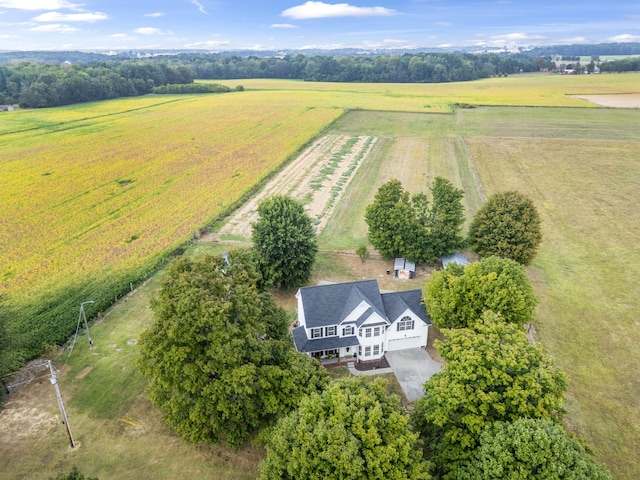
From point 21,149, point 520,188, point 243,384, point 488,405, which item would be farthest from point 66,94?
point 488,405

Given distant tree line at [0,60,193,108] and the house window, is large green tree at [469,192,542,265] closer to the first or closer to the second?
the house window

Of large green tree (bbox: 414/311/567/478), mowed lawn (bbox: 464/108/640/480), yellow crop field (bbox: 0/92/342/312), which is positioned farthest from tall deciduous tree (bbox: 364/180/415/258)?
yellow crop field (bbox: 0/92/342/312)

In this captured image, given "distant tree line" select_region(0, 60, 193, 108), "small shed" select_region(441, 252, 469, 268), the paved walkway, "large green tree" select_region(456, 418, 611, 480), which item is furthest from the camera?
"distant tree line" select_region(0, 60, 193, 108)

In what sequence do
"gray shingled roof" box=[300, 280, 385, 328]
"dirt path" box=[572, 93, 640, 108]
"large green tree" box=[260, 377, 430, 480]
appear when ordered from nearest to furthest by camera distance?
"large green tree" box=[260, 377, 430, 480] < "gray shingled roof" box=[300, 280, 385, 328] < "dirt path" box=[572, 93, 640, 108]

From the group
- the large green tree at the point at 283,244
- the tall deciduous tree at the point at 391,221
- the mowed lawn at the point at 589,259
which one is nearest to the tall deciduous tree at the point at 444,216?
the tall deciduous tree at the point at 391,221

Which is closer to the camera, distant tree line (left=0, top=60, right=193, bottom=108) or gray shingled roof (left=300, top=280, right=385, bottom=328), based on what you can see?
gray shingled roof (left=300, top=280, right=385, bottom=328)

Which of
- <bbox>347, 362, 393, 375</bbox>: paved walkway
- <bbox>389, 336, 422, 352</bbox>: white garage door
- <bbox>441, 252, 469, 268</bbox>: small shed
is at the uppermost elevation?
<bbox>441, 252, 469, 268</bbox>: small shed
